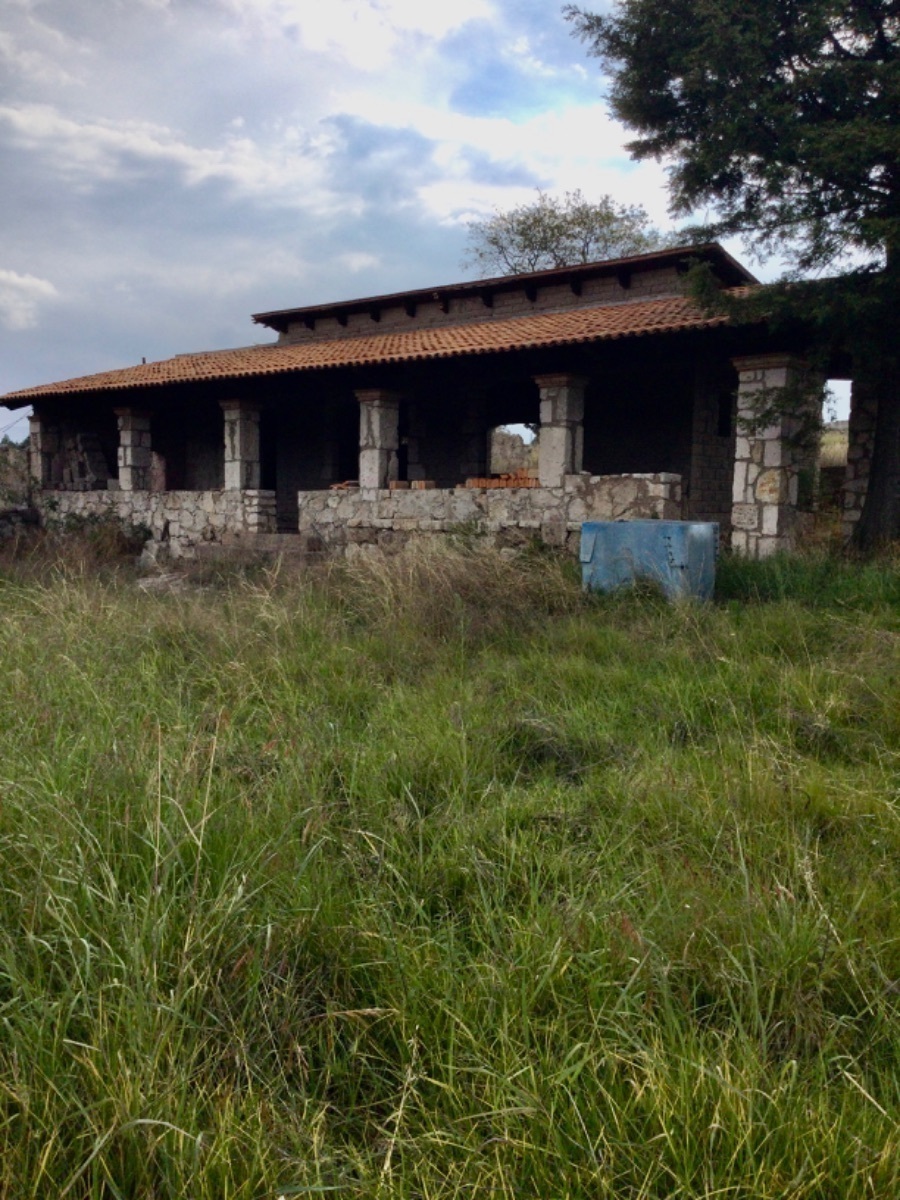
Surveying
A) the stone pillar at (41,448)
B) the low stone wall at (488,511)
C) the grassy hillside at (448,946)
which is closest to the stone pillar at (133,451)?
the stone pillar at (41,448)

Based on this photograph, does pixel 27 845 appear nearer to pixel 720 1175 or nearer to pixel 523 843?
pixel 523 843

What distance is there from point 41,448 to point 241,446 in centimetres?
589

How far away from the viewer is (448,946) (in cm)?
243

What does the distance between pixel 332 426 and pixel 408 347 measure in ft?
12.8

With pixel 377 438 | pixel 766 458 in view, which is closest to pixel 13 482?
pixel 377 438

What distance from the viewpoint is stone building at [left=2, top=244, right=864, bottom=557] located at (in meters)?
10.9

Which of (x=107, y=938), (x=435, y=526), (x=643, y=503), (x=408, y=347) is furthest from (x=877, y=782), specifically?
(x=408, y=347)

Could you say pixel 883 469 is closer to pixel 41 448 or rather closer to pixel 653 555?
pixel 653 555

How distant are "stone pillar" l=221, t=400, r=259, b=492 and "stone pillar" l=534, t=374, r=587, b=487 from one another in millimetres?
5523

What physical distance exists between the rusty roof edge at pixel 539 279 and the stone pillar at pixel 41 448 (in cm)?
478

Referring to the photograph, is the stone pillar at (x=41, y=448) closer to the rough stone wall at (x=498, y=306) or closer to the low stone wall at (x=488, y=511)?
the rough stone wall at (x=498, y=306)

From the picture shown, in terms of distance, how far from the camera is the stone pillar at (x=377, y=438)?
13359 mm

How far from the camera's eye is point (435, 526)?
12.4 m

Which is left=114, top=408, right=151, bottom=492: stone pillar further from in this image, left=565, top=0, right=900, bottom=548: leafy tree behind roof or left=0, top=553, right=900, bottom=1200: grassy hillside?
left=0, top=553, right=900, bottom=1200: grassy hillside
